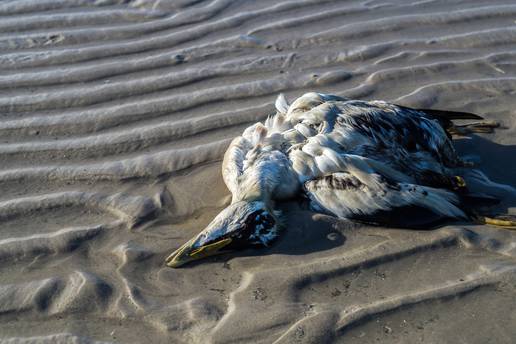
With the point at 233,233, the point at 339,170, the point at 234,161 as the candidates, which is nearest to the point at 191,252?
the point at 233,233

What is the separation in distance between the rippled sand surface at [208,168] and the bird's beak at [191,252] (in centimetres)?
6

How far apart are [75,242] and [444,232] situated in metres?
1.88

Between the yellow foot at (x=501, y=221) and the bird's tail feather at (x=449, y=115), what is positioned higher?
the bird's tail feather at (x=449, y=115)

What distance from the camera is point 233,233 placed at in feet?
Result: 10.9

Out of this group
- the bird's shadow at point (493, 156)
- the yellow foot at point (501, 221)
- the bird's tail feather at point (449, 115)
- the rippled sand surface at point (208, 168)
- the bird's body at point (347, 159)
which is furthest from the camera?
the bird's tail feather at point (449, 115)

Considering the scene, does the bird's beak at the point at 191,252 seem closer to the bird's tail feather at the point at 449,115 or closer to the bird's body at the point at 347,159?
the bird's body at the point at 347,159

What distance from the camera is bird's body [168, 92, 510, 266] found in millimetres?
3415

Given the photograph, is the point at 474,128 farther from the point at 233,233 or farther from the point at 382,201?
the point at 233,233

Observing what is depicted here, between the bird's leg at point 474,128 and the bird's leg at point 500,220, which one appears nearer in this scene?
the bird's leg at point 500,220

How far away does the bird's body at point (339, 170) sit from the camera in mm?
3415

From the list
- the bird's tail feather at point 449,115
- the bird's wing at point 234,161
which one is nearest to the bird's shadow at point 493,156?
the bird's tail feather at point 449,115

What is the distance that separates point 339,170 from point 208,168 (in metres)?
0.91

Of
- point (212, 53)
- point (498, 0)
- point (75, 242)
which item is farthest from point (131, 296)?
point (498, 0)

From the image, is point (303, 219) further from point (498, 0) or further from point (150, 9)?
point (498, 0)
